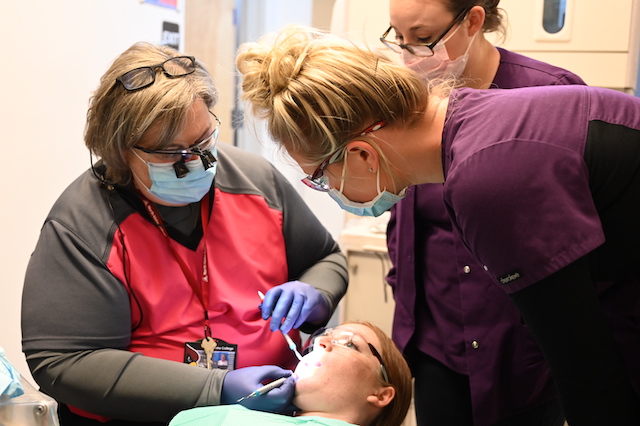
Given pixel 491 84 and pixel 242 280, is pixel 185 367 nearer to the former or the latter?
pixel 242 280

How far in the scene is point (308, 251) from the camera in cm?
197

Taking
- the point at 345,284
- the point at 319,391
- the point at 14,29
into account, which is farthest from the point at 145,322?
the point at 14,29

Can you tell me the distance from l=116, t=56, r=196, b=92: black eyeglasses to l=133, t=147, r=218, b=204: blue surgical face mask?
17 centimetres

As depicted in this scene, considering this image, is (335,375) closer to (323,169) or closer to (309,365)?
(309,365)

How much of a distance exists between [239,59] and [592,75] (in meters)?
1.67

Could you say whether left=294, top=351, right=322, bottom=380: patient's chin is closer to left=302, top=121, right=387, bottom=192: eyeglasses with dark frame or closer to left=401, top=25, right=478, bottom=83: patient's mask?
left=302, top=121, right=387, bottom=192: eyeglasses with dark frame

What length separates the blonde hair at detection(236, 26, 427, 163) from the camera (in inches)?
46.9

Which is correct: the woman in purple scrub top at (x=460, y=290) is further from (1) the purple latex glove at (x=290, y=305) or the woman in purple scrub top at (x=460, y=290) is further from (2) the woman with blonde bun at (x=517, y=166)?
(2) the woman with blonde bun at (x=517, y=166)

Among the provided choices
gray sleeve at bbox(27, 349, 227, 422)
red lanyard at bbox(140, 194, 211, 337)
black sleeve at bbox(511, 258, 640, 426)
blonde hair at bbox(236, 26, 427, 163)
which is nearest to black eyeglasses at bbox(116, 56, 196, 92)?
red lanyard at bbox(140, 194, 211, 337)

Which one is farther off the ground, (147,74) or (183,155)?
(147,74)

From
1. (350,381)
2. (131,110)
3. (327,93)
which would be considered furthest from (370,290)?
(327,93)

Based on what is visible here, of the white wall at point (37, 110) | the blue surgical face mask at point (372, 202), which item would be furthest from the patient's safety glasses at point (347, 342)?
the white wall at point (37, 110)

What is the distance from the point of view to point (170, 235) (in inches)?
67.2

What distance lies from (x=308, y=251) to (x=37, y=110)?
1087 millimetres
